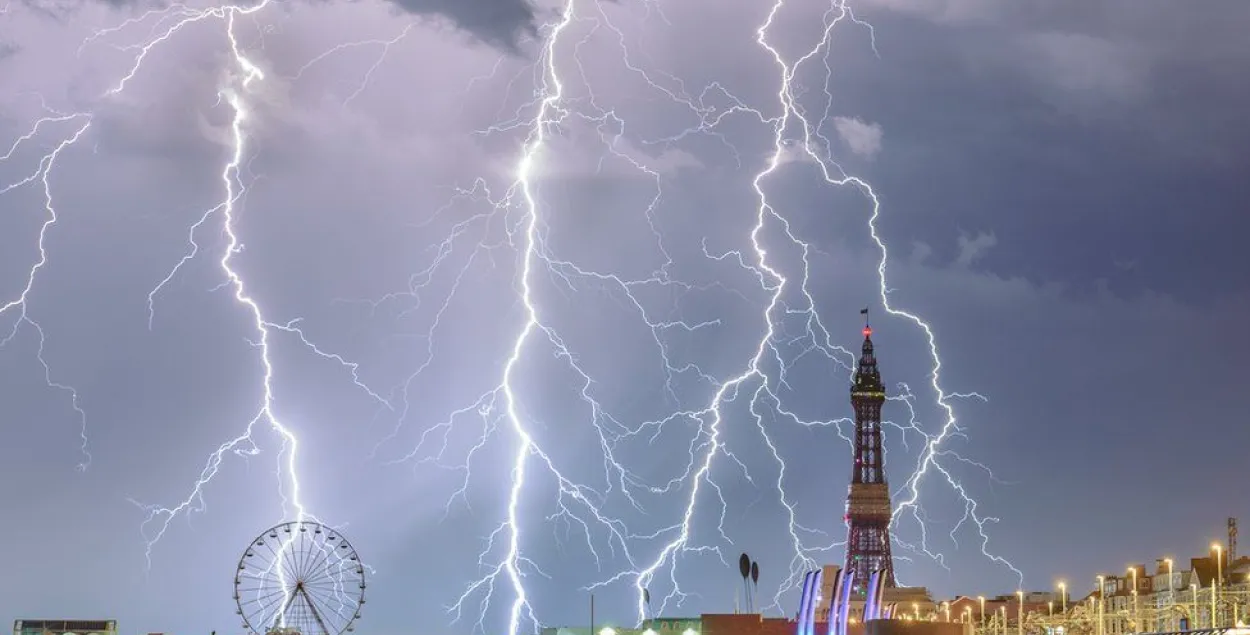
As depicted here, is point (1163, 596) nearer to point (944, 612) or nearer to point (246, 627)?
point (944, 612)

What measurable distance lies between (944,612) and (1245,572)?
33.2 meters

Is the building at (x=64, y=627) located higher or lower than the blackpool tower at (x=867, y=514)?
lower

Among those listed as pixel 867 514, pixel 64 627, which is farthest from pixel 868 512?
pixel 64 627

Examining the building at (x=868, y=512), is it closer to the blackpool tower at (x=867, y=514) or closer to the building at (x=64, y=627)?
the blackpool tower at (x=867, y=514)

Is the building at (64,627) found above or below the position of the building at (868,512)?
below

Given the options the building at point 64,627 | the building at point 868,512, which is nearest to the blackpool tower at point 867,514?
the building at point 868,512

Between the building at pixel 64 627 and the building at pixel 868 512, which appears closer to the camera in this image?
the building at pixel 64 627

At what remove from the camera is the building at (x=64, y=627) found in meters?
89.1

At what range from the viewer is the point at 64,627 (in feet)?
299

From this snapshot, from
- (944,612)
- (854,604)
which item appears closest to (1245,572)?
(944,612)

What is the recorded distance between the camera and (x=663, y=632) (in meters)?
90.3

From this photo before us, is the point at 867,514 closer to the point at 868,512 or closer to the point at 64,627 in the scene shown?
the point at 868,512

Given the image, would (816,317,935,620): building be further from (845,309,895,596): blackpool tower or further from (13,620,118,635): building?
(13,620,118,635): building

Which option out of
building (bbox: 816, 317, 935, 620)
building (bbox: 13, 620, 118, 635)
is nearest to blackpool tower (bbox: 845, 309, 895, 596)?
building (bbox: 816, 317, 935, 620)
